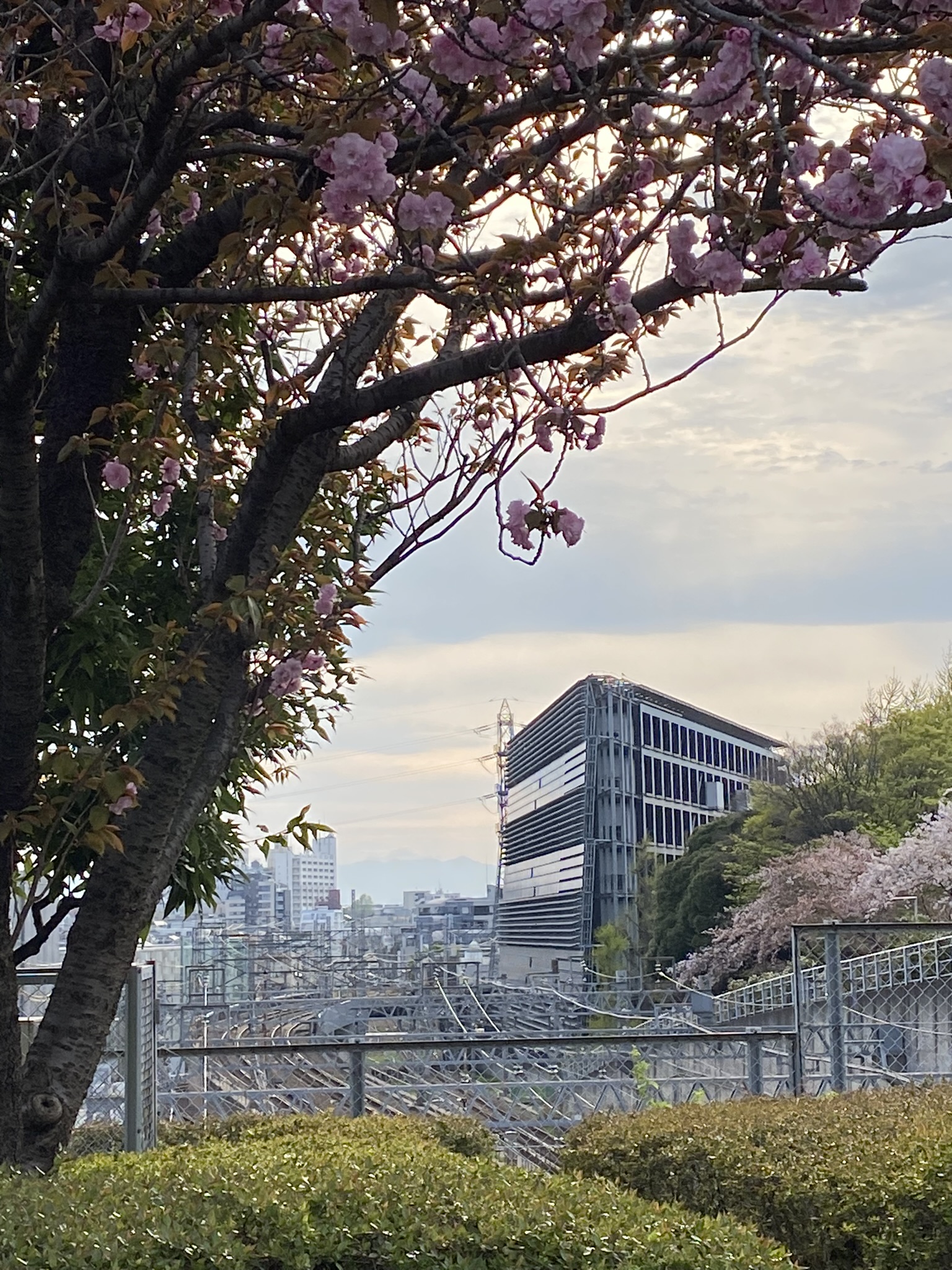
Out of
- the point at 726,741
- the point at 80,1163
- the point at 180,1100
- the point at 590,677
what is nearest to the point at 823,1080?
the point at 80,1163

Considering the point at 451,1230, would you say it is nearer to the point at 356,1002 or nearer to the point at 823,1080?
the point at 823,1080

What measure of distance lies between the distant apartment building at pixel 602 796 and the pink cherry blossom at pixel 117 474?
35638mm

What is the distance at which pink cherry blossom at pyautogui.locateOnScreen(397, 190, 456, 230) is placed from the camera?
2.50m

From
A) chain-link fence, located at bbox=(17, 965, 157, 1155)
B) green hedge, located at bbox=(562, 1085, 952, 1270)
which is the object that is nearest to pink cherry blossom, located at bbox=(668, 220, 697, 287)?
green hedge, located at bbox=(562, 1085, 952, 1270)

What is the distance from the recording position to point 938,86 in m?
1.96

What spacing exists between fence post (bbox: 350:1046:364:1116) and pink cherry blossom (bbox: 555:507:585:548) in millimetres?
4751

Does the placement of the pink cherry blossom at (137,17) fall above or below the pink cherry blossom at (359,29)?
above

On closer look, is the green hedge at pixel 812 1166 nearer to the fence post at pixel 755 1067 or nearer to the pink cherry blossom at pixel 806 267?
the fence post at pixel 755 1067

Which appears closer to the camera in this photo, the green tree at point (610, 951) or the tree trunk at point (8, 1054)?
the tree trunk at point (8, 1054)

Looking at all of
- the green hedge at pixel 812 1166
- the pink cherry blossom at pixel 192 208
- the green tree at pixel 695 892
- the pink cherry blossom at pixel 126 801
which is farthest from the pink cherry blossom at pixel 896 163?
the green tree at pixel 695 892

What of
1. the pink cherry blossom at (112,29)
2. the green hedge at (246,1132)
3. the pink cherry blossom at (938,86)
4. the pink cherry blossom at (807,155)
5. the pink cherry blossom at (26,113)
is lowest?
the green hedge at (246,1132)

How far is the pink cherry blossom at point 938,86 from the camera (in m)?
1.95

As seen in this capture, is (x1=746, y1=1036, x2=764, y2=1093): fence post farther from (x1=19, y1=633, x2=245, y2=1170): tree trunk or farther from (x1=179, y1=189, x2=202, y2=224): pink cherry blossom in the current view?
(x1=179, y1=189, x2=202, y2=224): pink cherry blossom

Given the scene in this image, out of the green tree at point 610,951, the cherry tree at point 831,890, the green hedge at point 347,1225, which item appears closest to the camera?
the green hedge at point 347,1225
